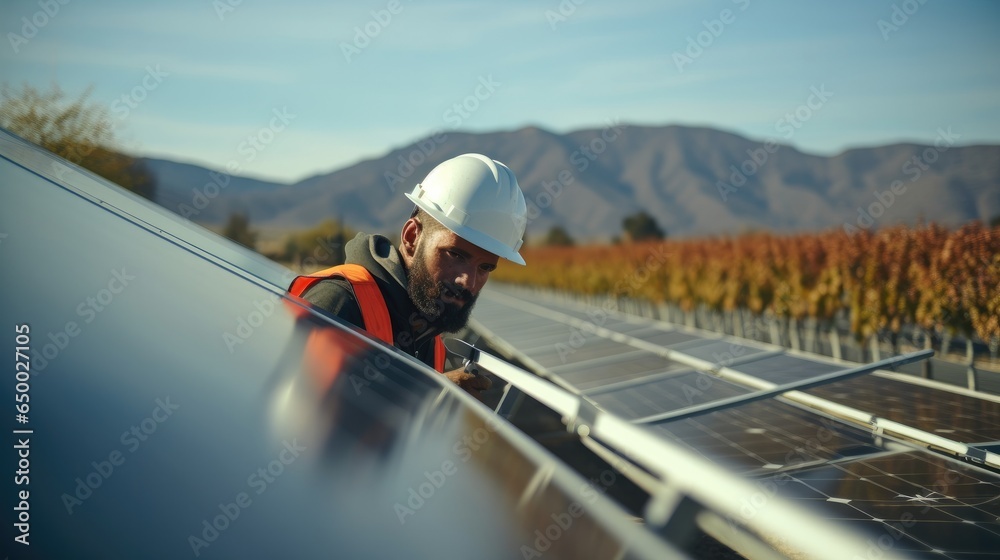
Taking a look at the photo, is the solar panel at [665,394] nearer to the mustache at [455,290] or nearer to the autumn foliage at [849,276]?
the autumn foliage at [849,276]

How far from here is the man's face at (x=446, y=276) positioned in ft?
9.59

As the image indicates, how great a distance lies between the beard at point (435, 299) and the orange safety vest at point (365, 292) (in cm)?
17

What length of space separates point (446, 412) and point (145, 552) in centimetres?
56

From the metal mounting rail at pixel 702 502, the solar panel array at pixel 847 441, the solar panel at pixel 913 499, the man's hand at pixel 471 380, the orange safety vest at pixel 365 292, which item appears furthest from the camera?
the solar panel array at pixel 847 441

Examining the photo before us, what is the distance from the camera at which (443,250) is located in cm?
299

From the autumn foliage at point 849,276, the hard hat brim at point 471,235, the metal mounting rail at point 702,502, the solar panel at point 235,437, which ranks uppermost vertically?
the autumn foliage at point 849,276

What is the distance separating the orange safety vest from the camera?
2.63 m

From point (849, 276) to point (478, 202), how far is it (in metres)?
12.0

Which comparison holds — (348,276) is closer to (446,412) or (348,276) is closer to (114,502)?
(446,412)

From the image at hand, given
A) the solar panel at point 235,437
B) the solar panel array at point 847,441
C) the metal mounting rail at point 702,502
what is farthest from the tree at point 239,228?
the metal mounting rail at point 702,502

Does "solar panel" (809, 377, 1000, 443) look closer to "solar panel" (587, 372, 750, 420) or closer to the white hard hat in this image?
"solar panel" (587, 372, 750, 420)

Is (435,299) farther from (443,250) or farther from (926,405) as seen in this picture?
(926,405)

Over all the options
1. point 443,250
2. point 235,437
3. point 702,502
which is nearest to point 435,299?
point 443,250

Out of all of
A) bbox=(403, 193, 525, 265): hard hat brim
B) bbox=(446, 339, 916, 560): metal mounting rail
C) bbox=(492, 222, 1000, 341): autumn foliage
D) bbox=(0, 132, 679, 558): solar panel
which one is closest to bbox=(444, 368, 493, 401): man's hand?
bbox=(0, 132, 679, 558): solar panel
